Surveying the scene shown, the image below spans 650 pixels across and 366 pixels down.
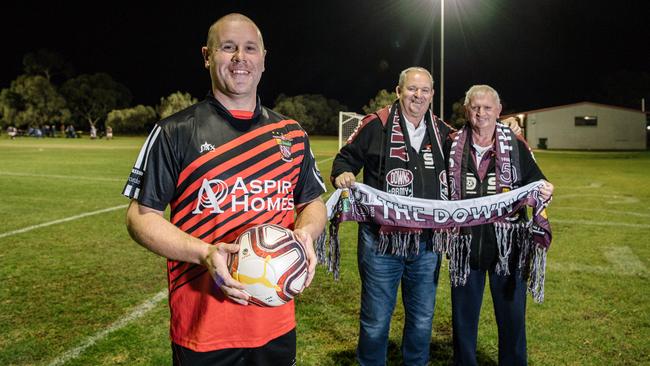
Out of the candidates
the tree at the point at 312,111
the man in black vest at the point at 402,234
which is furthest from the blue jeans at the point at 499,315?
the tree at the point at 312,111

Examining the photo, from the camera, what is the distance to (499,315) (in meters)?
3.49

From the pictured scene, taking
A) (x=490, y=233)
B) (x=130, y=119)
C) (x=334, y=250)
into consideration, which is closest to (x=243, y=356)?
(x=334, y=250)

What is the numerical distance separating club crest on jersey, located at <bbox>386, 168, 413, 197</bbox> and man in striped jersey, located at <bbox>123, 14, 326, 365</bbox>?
1472 millimetres

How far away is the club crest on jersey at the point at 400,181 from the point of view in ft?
11.6

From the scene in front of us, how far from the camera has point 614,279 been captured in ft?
19.5

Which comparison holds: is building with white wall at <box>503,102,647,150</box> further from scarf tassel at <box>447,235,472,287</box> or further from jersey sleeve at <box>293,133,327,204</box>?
jersey sleeve at <box>293,133,327,204</box>

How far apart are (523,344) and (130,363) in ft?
9.63

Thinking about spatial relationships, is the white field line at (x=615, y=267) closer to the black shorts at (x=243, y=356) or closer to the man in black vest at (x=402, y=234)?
the man in black vest at (x=402, y=234)

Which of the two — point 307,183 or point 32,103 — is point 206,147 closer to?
point 307,183

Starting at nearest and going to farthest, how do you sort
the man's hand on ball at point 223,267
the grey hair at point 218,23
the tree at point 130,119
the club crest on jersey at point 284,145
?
the man's hand on ball at point 223,267 → the grey hair at point 218,23 → the club crest on jersey at point 284,145 → the tree at point 130,119

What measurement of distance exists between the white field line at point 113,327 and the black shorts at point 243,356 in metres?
2.28

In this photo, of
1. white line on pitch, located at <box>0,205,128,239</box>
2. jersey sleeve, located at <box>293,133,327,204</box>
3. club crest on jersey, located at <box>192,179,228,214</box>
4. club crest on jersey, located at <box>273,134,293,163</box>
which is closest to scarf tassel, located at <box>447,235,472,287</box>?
jersey sleeve, located at <box>293,133,327,204</box>

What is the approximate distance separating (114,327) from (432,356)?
283cm

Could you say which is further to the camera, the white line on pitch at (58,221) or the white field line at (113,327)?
the white line on pitch at (58,221)
